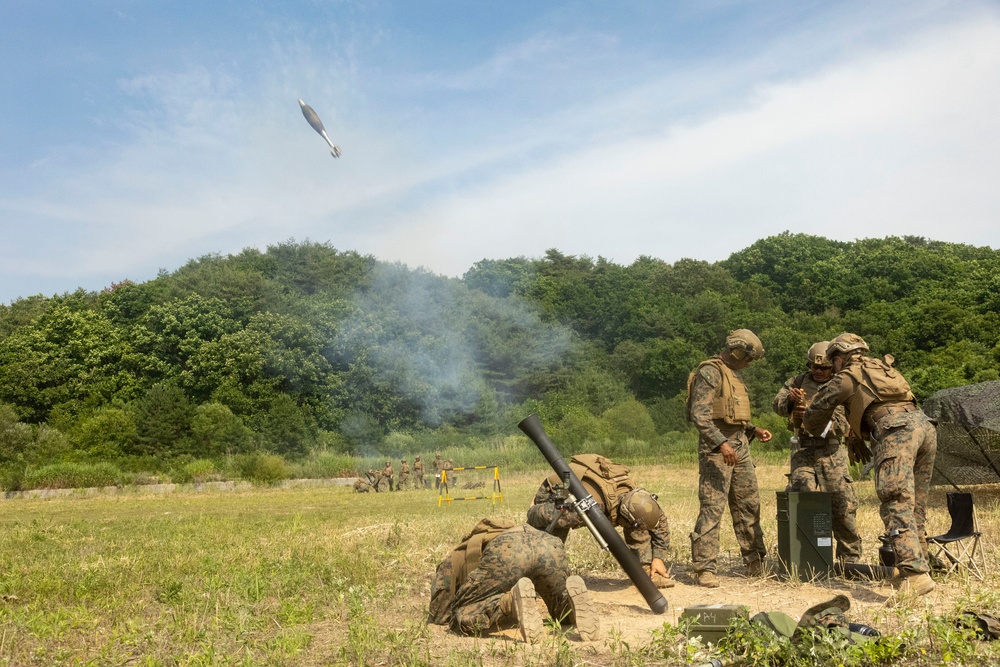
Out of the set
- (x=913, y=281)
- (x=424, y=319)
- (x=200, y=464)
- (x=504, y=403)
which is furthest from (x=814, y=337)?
(x=200, y=464)

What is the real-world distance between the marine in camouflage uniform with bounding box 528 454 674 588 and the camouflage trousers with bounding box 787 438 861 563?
6.11 ft

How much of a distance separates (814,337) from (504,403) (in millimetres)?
17768

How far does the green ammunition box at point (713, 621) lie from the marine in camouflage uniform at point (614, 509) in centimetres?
165

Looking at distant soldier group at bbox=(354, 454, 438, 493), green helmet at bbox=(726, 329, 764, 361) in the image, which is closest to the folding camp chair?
green helmet at bbox=(726, 329, 764, 361)

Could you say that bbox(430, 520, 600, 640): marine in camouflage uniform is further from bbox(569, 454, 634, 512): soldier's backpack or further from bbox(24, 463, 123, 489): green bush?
bbox(24, 463, 123, 489): green bush

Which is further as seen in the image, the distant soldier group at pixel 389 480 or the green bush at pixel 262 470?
the green bush at pixel 262 470

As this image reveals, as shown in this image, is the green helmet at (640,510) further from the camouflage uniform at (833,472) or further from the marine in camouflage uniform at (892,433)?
the camouflage uniform at (833,472)

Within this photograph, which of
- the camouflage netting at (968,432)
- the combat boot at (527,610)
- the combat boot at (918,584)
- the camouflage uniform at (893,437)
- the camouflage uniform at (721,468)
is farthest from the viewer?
the camouflage netting at (968,432)

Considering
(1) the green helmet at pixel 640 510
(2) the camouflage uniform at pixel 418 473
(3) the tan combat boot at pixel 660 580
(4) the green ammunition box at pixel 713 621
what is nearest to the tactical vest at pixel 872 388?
(1) the green helmet at pixel 640 510

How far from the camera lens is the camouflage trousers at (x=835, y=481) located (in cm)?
936

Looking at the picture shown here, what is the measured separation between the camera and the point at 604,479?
8242 millimetres

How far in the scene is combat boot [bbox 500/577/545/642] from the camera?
20.1 feet

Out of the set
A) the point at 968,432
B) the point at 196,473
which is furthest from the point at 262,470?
the point at 968,432

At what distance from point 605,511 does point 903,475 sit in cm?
249
